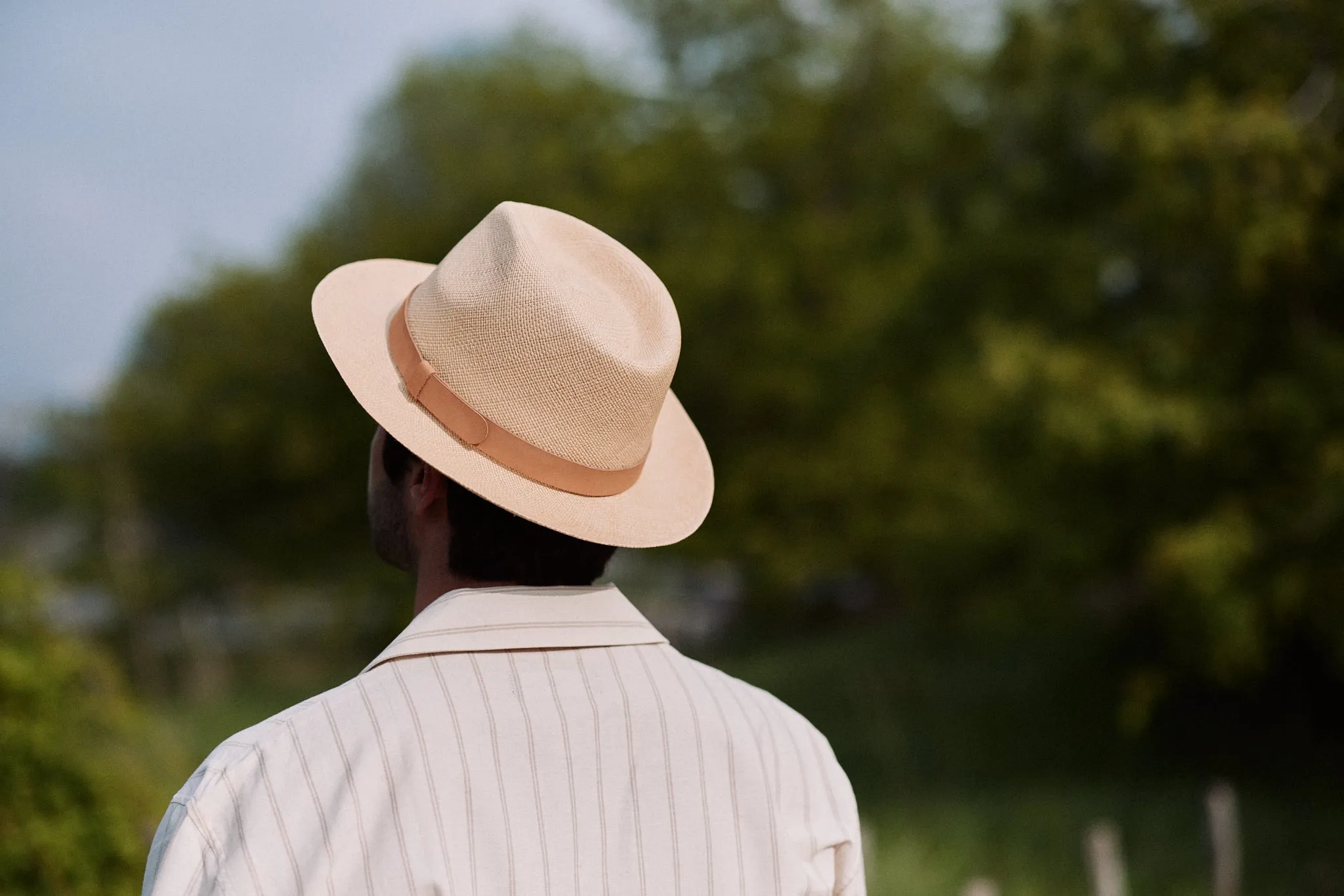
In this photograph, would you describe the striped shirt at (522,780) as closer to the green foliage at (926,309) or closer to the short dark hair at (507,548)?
the short dark hair at (507,548)

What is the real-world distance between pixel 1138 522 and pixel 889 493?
8271 millimetres

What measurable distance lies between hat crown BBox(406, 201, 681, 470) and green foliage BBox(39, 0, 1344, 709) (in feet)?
19.9

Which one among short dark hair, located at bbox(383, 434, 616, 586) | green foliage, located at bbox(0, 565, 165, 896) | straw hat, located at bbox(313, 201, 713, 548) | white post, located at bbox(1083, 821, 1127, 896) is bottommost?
white post, located at bbox(1083, 821, 1127, 896)

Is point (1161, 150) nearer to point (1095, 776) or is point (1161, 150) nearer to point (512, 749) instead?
point (1095, 776)

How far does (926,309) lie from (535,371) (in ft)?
Answer: 28.8

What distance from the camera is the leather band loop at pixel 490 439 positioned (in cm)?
118

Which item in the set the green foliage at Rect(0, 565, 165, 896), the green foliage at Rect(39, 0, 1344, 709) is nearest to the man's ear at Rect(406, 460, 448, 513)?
the green foliage at Rect(0, 565, 165, 896)

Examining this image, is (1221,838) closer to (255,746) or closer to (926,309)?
(255,746)

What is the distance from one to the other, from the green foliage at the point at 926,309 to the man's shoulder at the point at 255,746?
637 cm

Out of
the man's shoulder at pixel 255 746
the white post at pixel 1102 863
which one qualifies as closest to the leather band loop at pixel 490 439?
the man's shoulder at pixel 255 746

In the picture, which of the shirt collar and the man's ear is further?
the man's ear

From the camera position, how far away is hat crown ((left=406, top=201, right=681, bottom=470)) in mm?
1197

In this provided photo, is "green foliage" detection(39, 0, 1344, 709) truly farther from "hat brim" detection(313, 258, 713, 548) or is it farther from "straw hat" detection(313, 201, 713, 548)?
"straw hat" detection(313, 201, 713, 548)

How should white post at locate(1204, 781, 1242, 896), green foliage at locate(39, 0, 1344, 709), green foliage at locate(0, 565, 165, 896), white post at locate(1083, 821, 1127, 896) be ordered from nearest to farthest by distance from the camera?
green foliage at locate(0, 565, 165, 896)
white post at locate(1083, 821, 1127, 896)
white post at locate(1204, 781, 1242, 896)
green foliage at locate(39, 0, 1344, 709)
